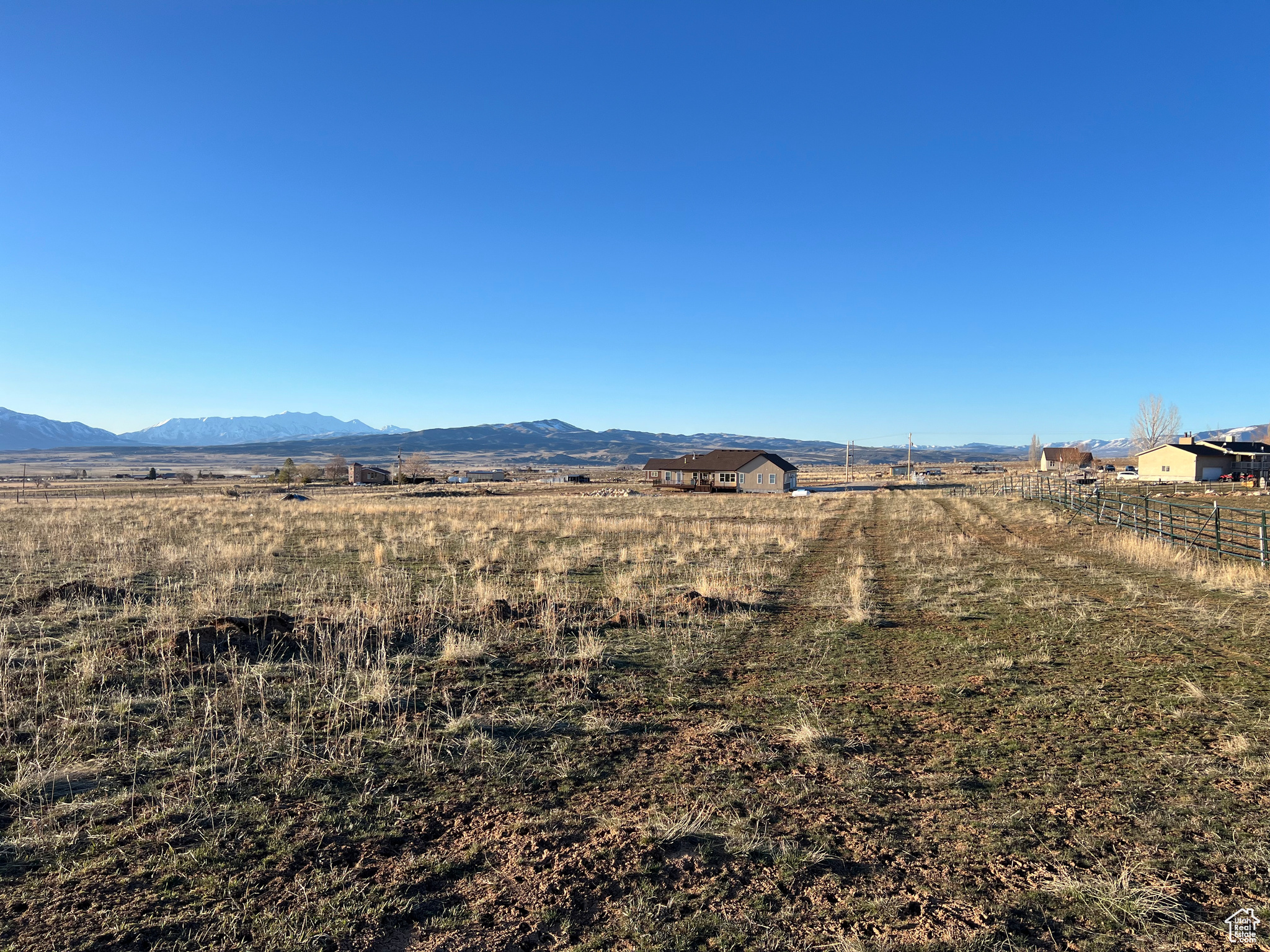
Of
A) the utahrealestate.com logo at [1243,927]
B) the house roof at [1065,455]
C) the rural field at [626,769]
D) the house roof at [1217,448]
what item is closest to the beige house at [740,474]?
the house roof at [1217,448]

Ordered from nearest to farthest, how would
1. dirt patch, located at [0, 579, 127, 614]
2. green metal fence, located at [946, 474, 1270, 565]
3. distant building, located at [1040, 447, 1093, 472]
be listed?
dirt patch, located at [0, 579, 127, 614]
green metal fence, located at [946, 474, 1270, 565]
distant building, located at [1040, 447, 1093, 472]

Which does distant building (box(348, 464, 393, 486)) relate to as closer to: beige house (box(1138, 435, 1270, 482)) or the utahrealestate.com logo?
the utahrealestate.com logo

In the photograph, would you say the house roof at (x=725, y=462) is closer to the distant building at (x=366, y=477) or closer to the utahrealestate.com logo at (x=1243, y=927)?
the distant building at (x=366, y=477)

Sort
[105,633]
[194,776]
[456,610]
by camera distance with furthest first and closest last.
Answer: [456,610] → [105,633] → [194,776]

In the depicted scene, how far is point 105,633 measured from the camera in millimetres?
9109

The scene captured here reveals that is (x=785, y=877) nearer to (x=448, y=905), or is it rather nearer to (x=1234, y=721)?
(x=448, y=905)

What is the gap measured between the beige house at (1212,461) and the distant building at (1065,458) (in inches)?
1714

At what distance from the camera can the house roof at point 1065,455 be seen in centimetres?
12612

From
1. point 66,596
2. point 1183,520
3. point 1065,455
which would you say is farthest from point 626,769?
point 1065,455

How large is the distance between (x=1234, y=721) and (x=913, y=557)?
40.4 ft

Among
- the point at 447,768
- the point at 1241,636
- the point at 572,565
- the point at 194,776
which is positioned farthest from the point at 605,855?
the point at 572,565

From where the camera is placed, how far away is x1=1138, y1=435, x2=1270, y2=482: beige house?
70.6 metres

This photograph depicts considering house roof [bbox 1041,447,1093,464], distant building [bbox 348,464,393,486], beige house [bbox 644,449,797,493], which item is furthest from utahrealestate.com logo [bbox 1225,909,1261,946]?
house roof [bbox 1041,447,1093,464]

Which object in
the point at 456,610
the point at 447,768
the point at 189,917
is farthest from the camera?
the point at 456,610
